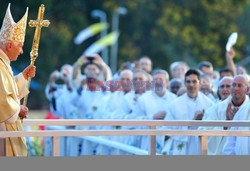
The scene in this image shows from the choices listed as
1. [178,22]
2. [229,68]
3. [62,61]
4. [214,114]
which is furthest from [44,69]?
[214,114]

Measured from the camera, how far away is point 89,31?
59781 mm

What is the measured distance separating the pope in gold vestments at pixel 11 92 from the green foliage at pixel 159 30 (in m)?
45.1

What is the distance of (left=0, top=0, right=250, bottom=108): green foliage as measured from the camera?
186 feet

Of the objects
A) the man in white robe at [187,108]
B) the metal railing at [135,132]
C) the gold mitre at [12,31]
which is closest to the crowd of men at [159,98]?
the man in white robe at [187,108]

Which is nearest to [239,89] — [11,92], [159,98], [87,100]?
[11,92]

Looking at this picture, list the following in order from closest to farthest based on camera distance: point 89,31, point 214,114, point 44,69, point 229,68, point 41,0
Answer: point 214,114 → point 229,68 → point 41,0 → point 44,69 → point 89,31

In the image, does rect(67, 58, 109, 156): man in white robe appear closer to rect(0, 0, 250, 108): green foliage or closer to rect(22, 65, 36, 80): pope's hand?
rect(22, 65, 36, 80): pope's hand

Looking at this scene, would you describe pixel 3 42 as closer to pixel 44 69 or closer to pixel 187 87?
pixel 187 87

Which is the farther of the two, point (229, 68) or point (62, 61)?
point (62, 61)

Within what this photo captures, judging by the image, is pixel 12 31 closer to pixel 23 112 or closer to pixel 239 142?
pixel 23 112

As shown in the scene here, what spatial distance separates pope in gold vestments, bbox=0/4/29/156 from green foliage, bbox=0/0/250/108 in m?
45.1

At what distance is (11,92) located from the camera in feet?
33.9

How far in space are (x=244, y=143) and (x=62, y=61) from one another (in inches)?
1813

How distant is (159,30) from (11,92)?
51.5 meters
